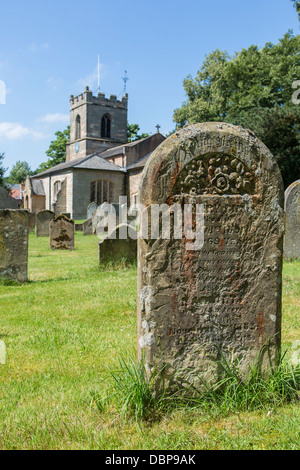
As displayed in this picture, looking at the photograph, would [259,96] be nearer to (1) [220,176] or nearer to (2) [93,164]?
(2) [93,164]

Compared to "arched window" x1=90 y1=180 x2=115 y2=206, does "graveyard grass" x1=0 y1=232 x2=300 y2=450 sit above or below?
below

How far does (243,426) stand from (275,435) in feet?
0.63

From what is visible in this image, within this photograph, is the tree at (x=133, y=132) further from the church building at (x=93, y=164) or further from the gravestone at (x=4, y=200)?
the gravestone at (x=4, y=200)

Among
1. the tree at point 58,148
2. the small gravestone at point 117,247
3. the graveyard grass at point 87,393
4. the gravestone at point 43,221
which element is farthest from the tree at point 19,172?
the graveyard grass at point 87,393

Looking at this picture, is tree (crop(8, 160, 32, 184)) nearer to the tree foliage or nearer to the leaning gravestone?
the tree foliage

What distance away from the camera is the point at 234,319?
3049mm

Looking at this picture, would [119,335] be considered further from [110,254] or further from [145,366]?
[110,254]

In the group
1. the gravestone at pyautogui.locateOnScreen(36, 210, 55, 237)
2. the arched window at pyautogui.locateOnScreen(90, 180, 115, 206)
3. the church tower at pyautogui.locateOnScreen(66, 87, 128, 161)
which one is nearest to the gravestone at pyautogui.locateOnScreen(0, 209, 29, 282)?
the gravestone at pyautogui.locateOnScreen(36, 210, 55, 237)

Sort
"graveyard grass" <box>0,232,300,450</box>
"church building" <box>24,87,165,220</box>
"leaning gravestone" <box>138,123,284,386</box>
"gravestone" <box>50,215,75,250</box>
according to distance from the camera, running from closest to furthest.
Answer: "graveyard grass" <box>0,232,300,450</box> < "leaning gravestone" <box>138,123,284,386</box> < "gravestone" <box>50,215,75,250</box> < "church building" <box>24,87,165,220</box>

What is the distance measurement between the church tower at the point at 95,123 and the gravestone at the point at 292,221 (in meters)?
39.3

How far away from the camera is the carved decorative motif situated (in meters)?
3.04

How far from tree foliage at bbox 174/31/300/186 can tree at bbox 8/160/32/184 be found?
5329 centimetres

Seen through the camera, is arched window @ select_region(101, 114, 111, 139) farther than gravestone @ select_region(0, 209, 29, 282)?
Yes

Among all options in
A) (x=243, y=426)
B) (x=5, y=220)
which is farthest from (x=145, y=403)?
(x=5, y=220)
